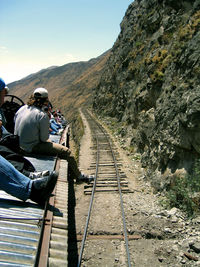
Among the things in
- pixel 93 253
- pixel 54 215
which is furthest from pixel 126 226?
pixel 54 215

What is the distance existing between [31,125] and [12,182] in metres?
2.51

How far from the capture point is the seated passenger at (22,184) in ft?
11.4

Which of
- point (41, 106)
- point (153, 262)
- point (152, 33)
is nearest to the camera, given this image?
point (153, 262)

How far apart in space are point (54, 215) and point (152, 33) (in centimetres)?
2168

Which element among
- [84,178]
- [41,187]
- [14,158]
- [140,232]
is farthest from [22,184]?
[84,178]

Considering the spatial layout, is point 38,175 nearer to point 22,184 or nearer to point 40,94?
point 22,184

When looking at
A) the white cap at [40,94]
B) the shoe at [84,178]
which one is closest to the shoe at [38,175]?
the white cap at [40,94]

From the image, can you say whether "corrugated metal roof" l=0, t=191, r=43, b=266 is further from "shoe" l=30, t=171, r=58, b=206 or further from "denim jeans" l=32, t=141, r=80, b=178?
"denim jeans" l=32, t=141, r=80, b=178

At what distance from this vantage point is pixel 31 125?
230 inches

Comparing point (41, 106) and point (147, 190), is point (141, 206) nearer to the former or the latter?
point (147, 190)

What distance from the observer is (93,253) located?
214 inches

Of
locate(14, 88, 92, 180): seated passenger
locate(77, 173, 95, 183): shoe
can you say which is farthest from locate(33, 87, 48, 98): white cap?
locate(77, 173, 95, 183): shoe

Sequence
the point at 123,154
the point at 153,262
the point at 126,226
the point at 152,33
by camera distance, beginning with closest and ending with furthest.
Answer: the point at 153,262, the point at 126,226, the point at 123,154, the point at 152,33

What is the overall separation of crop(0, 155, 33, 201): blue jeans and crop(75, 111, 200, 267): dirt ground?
2.58 m
